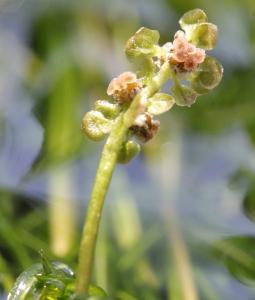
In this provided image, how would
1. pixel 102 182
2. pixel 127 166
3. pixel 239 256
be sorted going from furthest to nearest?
pixel 127 166, pixel 239 256, pixel 102 182

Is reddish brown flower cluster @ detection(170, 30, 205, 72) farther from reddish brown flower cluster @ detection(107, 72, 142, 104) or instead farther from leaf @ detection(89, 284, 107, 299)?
leaf @ detection(89, 284, 107, 299)

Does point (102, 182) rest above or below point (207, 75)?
below

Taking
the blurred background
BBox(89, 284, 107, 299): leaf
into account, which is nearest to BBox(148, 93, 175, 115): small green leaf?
BBox(89, 284, 107, 299): leaf

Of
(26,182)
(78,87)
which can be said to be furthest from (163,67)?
(78,87)

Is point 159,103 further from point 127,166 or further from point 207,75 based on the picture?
point 127,166

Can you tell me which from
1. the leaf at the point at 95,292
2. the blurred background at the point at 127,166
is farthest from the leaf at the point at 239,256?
the leaf at the point at 95,292

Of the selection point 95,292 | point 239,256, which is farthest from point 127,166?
point 95,292
